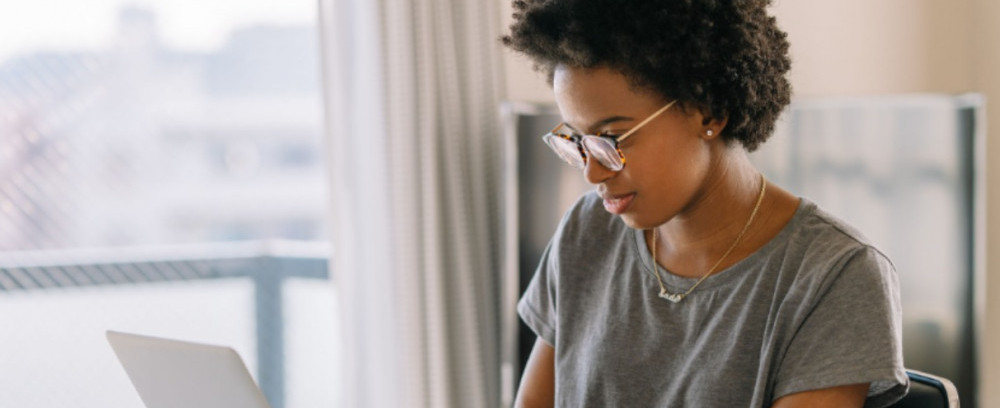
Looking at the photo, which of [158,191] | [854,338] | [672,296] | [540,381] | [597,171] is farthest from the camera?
[158,191]

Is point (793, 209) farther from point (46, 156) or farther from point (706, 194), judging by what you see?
point (46, 156)

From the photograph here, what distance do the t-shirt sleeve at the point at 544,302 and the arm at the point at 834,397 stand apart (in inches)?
16.9

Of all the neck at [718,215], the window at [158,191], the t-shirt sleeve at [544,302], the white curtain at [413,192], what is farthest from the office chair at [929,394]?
the window at [158,191]

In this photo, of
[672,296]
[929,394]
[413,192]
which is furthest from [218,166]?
[929,394]

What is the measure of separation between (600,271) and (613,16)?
1.33 feet

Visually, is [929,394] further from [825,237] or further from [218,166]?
[218,166]

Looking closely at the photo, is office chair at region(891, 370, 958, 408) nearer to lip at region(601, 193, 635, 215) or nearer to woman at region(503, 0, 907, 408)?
woman at region(503, 0, 907, 408)

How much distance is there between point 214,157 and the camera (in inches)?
107

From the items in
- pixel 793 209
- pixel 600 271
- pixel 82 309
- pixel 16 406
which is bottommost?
pixel 16 406

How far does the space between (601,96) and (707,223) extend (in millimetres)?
233

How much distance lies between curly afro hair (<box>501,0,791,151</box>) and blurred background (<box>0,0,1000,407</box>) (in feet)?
3.46

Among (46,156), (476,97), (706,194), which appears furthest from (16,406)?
(706,194)

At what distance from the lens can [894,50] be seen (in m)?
2.71

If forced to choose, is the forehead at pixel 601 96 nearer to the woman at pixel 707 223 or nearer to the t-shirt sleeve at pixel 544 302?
the woman at pixel 707 223
